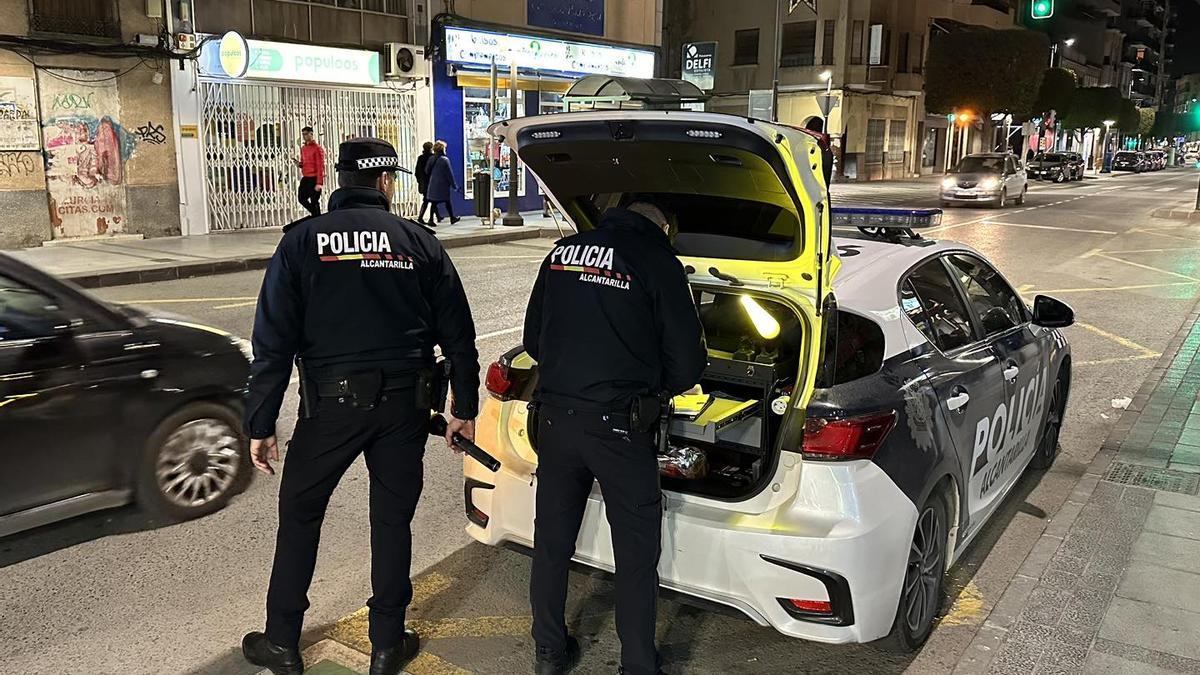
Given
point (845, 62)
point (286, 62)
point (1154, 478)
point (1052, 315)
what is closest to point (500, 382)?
point (1052, 315)

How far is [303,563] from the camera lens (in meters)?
3.37

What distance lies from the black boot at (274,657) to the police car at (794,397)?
0.86m

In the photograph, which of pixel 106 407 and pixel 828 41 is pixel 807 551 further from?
pixel 828 41

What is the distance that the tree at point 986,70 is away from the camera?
48156 mm

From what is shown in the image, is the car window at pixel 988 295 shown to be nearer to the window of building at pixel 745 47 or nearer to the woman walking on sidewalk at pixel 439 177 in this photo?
the woman walking on sidewalk at pixel 439 177

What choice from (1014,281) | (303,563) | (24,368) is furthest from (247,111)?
(303,563)

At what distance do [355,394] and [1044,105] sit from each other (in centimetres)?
6369

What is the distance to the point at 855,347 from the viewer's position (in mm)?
3762

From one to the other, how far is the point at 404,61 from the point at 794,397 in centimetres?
1800

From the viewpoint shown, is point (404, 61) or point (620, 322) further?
point (404, 61)

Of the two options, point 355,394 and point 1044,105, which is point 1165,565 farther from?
point 1044,105

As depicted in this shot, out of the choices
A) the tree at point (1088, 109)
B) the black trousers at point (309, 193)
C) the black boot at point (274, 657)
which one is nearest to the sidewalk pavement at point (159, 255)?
the black trousers at point (309, 193)

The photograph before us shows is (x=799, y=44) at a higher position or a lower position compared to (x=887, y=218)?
higher

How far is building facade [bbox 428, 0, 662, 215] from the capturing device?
69.2 ft
